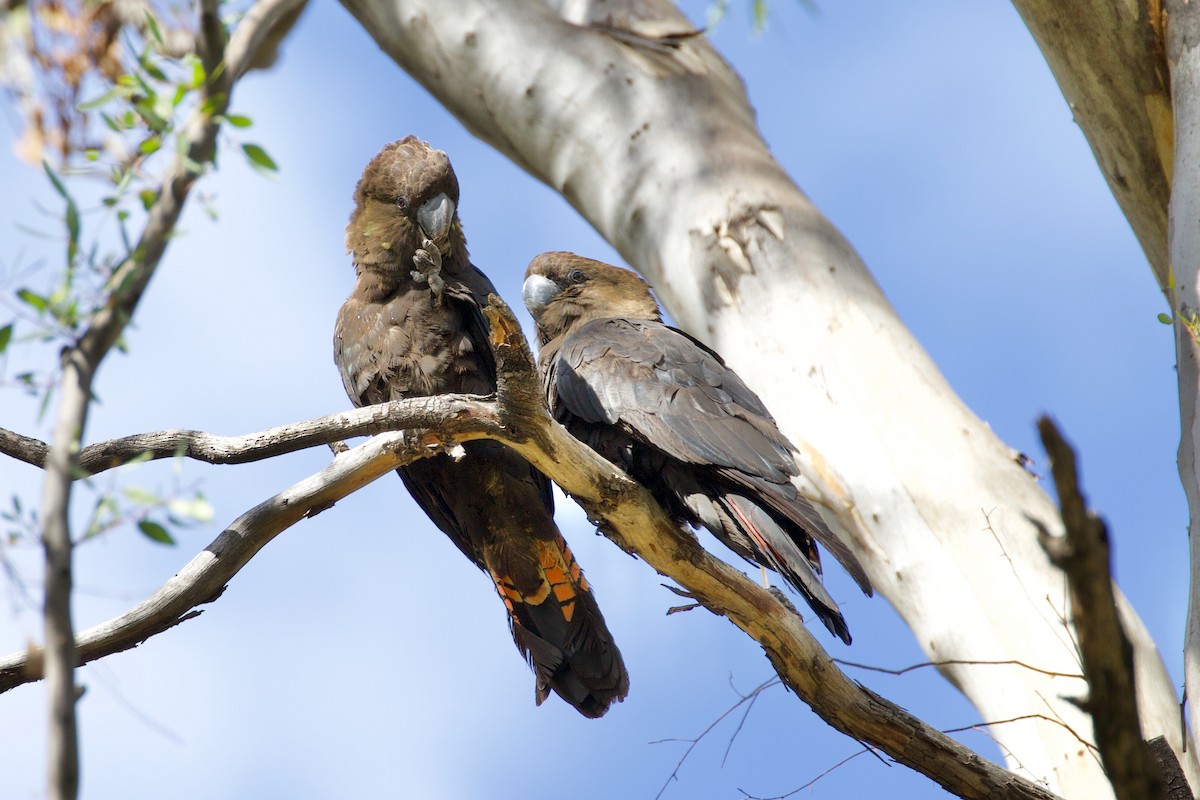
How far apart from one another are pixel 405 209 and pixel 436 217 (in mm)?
128

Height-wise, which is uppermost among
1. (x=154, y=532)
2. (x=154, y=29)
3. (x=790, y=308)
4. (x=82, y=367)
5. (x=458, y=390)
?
(x=790, y=308)

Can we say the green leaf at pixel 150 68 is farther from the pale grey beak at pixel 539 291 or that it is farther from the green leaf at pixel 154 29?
the pale grey beak at pixel 539 291

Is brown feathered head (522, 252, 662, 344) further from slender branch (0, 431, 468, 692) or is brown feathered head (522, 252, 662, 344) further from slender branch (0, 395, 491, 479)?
slender branch (0, 395, 491, 479)

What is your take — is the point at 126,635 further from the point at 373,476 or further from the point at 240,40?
the point at 240,40

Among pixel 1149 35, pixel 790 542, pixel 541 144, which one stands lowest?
pixel 790 542

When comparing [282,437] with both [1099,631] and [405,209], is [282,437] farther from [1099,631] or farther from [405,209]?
[1099,631]

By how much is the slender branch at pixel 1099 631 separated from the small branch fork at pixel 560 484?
3.77 ft

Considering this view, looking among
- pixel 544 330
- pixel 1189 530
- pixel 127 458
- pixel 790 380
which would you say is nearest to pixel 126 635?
pixel 127 458

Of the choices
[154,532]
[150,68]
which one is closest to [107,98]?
[150,68]

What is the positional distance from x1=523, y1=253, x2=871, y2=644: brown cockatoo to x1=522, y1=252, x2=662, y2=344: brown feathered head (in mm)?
479

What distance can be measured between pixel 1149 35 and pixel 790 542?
1831mm

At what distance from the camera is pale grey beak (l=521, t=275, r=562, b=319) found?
3898 millimetres

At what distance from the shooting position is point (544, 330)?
3.96 meters

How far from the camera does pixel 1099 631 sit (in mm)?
1328
